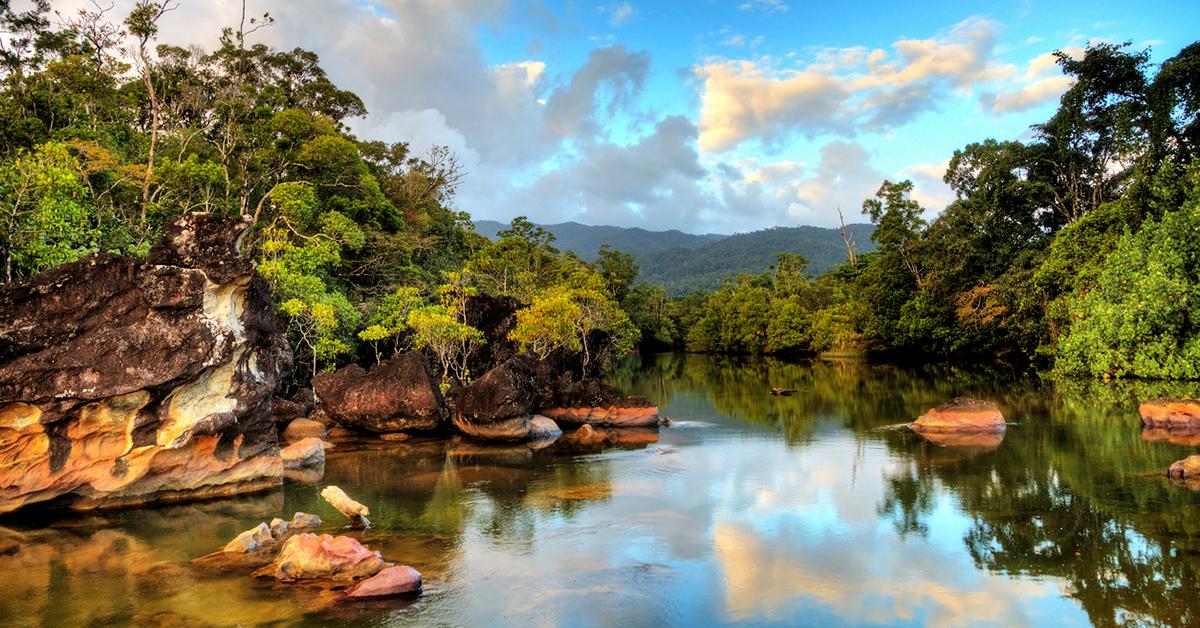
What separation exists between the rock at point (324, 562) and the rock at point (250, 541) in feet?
4.65

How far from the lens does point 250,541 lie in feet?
39.7

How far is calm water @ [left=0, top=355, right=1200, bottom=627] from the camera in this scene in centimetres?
985

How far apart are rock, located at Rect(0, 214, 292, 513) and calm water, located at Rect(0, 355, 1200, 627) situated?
36.6 inches

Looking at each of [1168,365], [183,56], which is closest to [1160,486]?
[1168,365]

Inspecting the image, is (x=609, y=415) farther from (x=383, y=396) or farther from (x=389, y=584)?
(x=389, y=584)

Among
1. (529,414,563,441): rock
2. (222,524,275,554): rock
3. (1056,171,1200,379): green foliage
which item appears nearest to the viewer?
(222,524,275,554): rock

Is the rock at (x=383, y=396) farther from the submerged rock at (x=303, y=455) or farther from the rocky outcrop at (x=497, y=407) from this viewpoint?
the submerged rock at (x=303, y=455)

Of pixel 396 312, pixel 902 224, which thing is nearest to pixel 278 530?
pixel 396 312

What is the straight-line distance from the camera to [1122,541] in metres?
12.1

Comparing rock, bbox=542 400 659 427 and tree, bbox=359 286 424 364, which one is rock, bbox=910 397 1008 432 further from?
tree, bbox=359 286 424 364

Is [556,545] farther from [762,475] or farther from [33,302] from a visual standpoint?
[33,302]

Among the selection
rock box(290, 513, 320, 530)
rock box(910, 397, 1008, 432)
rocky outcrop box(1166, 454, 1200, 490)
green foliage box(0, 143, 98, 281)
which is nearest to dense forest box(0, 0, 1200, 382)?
green foliage box(0, 143, 98, 281)

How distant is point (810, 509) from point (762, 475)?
144 inches

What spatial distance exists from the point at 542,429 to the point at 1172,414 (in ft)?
66.6
